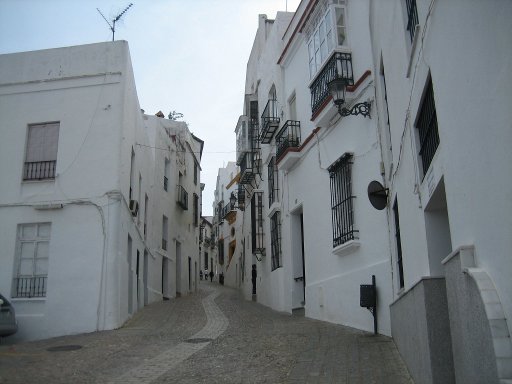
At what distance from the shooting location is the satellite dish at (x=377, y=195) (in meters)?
8.55

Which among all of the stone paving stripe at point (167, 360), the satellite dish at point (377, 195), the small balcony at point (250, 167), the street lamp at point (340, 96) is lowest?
the stone paving stripe at point (167, 360)

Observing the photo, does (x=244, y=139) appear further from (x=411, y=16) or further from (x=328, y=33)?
(x=411, y=16)

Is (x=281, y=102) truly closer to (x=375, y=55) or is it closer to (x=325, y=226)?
(x=325, y=226)

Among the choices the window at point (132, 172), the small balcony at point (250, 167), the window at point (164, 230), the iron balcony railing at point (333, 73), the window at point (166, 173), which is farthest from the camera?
the window at point (166, 173)

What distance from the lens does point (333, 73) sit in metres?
11.6

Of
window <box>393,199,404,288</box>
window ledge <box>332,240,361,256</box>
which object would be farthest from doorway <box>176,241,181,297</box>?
window <box>393,199,404,288</box>

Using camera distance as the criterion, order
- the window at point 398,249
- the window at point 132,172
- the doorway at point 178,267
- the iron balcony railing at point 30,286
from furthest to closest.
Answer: the doorway at point 178,267
the window at point 132,172
the iron balcony railing at point 30,286
the window at point 398,249

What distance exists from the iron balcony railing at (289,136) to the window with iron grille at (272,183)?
2018mm

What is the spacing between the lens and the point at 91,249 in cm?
1279

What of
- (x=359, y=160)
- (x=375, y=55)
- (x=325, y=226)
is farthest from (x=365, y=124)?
(x=325, y=226)

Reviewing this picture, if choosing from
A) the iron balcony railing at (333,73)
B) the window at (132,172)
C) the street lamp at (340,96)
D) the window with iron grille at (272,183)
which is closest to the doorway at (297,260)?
the window with iron grille at (272,183)

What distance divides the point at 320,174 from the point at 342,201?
5.86 ft

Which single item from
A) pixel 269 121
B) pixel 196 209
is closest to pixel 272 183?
pixel 269 121

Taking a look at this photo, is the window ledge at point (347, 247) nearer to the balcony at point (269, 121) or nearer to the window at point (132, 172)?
the balcony at point (269, 121)
